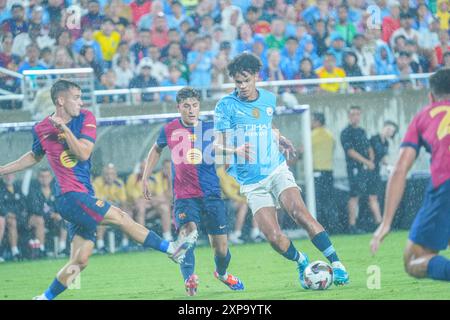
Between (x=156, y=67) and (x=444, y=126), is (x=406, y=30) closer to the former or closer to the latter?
(x=156, y=67)

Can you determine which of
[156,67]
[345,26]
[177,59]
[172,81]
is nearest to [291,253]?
[172,81]

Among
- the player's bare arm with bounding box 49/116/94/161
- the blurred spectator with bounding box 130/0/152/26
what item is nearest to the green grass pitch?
the player's bare arm with bounding box 49/116/94/161

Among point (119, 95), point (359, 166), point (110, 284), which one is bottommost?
point (110, 284)

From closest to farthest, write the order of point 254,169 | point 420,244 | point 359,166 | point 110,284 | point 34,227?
point 420,244 < point 254,169 < point 110,284 < point 34,227 < point 359,166

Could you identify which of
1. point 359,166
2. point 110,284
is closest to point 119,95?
point 359,166

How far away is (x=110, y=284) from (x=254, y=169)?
2.13m

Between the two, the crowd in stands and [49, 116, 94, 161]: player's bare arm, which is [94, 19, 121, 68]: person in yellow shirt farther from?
[49, 116, 94, 161]: player's bare arm

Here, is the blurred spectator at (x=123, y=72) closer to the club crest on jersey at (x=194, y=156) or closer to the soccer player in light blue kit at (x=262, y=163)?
the club crest on jersey at (x=194, y=156)

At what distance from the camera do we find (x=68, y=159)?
9312mm

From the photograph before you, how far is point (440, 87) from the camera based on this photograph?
25.3 ft

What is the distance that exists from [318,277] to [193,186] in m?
1.59

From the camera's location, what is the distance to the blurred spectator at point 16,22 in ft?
53.9

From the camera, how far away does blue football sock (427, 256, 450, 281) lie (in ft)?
24.3
